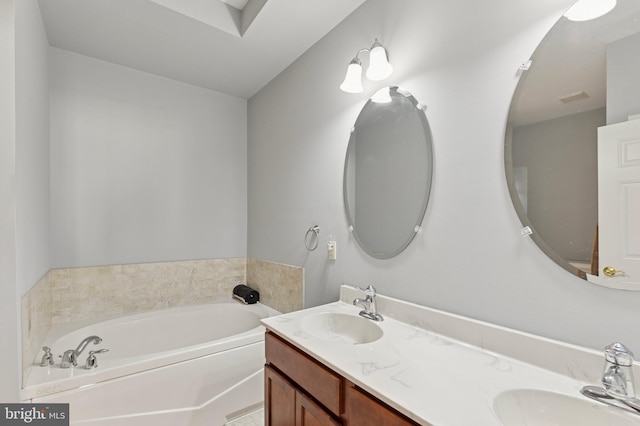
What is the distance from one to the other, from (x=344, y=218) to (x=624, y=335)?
1277 millimetres

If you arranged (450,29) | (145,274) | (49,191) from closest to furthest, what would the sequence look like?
(450,29) → (49,191) → (145,274)

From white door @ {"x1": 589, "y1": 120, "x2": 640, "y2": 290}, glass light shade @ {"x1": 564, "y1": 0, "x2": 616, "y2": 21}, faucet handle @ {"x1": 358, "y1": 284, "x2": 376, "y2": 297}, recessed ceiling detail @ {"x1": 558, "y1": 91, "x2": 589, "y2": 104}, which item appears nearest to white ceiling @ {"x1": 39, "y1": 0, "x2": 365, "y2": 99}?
glass light shade @ {"x1": 564, "y1": 0, "x2": 616, "y2": 21}

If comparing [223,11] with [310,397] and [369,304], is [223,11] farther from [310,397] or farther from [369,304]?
[310,397]

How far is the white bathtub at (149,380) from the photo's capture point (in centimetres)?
150

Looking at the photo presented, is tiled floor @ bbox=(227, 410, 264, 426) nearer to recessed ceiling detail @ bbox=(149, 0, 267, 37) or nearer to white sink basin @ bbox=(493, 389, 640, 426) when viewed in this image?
white sink basin @ bbox=(493, 389, 640, 426)

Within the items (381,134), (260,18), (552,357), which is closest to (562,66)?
(381,134)

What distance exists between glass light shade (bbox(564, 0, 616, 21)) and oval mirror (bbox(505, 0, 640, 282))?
14 mm

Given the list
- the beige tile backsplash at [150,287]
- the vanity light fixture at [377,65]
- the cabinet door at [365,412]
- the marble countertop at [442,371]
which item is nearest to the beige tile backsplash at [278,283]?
the beige tile backsplash at [150,287]

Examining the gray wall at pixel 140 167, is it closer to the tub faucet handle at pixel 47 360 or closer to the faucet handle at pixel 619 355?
the tub faucet handle at pixel 47 360

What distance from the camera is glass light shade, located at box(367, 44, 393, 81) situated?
147cm

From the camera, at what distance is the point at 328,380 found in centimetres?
102

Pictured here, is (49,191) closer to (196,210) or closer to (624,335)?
(196,210)

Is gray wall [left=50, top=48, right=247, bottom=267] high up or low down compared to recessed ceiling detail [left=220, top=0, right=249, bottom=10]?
down

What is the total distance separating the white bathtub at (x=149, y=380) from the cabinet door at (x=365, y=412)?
3.82 feet
